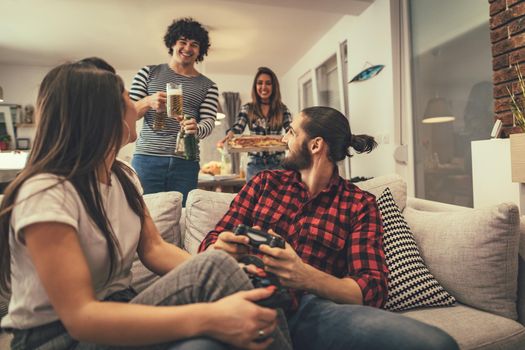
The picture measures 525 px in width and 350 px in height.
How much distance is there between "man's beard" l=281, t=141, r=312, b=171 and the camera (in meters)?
1.48

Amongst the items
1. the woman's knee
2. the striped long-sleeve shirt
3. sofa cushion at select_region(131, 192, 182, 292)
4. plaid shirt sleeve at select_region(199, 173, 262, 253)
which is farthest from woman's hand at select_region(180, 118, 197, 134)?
the woman's knee

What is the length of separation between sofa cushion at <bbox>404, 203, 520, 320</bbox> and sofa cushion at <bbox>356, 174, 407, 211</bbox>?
28 centimetres

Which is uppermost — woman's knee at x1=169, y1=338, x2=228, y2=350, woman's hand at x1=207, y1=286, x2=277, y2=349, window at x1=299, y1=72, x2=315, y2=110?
window at x1=299, y1=72, x2=315, y2=110

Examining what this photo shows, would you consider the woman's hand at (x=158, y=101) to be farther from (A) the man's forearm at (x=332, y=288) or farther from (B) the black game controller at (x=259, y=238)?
(A) the man's forearm at (x=332, y=288)

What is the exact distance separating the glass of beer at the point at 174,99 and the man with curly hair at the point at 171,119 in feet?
0.65

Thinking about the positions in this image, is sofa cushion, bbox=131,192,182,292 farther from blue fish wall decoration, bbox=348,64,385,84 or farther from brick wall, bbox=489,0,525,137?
blue fish wall decoration, bbox=348,64,385,84

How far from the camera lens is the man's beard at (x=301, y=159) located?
4.85 feet

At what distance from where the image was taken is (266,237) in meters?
1.02

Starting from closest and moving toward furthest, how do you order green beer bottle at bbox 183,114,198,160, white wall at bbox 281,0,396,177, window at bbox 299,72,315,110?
green beer bottle at bbox 183,114,198,160
white wall at bbox 281,0,396,177
window at bbox 299,72,315,110

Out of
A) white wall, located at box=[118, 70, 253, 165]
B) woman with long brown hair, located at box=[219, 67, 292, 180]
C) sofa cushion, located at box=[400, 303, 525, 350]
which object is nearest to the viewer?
sofa cushion, located at box=[400, 303, 525, 350]

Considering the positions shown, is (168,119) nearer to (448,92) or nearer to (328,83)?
(448,92)

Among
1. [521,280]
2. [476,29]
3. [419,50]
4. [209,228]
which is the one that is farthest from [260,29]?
[521,280]

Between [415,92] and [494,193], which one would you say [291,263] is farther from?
[415,92]

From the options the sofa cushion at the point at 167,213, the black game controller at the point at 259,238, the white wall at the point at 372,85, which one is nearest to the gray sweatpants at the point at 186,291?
the black game controller at the point at 259,238
